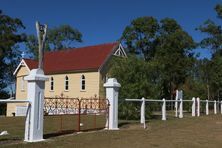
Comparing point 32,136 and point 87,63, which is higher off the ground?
point 87,63

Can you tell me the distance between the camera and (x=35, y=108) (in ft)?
41.5

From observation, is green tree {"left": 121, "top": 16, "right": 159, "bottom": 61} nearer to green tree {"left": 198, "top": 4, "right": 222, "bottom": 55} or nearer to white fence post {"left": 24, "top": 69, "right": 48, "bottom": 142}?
green tree {"left": 198, "top": 4, "right": 222, "bottom": 55}

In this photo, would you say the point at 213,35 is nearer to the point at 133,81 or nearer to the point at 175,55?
the point at 175,55

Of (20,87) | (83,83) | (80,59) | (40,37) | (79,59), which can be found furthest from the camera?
(20,87)

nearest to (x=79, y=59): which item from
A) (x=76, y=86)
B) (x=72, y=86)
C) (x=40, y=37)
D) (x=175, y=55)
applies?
(x=72, y=86)

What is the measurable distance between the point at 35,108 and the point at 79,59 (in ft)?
99.1

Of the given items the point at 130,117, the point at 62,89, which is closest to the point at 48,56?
the point at 62,89

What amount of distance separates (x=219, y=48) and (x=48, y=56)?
853 inches

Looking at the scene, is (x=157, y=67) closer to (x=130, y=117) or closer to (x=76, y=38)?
(x=130, y=117)

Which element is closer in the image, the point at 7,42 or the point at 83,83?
the point at 83,83

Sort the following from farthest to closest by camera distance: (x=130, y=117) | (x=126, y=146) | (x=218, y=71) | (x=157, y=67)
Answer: (x=218, y=71), (x=157, y=67), (x=130, y=117), (x=126, y=146)

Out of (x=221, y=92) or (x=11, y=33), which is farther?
(x=11, y=33)

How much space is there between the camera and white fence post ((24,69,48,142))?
41.1ft

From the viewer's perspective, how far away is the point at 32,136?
40.9 feet
